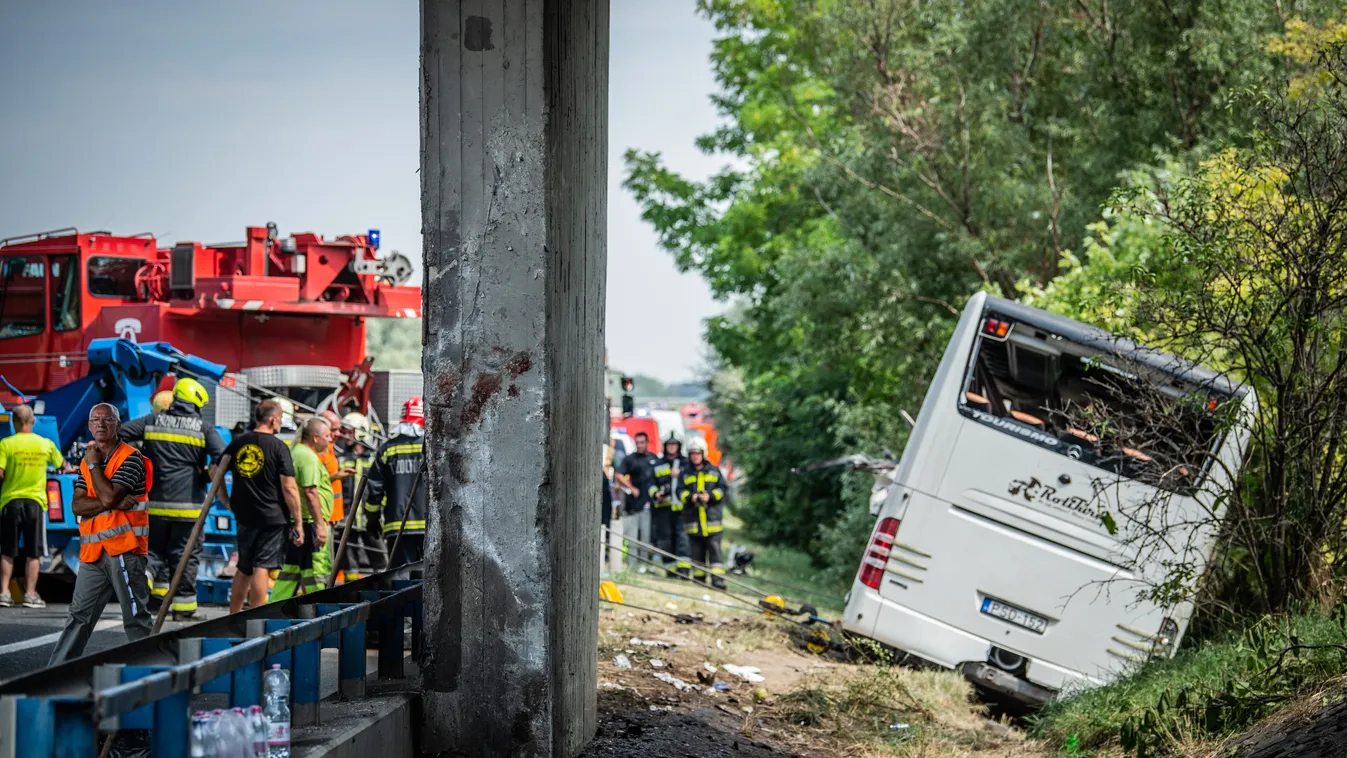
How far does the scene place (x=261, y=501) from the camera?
10.3 m

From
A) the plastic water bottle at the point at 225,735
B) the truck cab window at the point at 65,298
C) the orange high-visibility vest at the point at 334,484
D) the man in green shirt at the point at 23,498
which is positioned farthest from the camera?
the truck cab window at the point at 65,298

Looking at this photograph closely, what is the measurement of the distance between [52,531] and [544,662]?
855 centimetres

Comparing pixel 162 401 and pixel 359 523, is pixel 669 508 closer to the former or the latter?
pixel 359 523

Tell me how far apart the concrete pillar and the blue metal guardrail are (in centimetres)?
49

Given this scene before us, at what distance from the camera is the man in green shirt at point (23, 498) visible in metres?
12.0

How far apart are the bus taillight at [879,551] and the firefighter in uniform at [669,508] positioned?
6.92 m

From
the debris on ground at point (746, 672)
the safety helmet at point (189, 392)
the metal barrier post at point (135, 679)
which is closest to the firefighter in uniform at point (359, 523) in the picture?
the safety helmet at point (189, 392)

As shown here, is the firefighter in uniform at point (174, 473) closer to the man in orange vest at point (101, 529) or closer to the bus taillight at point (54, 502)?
the man in orange vest at point (101, 529)

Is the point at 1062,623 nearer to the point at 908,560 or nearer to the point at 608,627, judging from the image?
the point at 908,560

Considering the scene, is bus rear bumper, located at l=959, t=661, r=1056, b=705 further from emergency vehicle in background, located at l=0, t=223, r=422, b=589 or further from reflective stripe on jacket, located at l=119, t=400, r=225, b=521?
emergency vehicle in background, located at l=0, t=223, r=422, b=589

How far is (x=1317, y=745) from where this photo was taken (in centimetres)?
575

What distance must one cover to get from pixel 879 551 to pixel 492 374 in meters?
5.71

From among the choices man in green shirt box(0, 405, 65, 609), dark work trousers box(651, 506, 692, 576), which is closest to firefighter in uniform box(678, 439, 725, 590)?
dark work trousers box(651, 506, 692, 576)

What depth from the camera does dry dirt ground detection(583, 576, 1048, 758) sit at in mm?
7371
